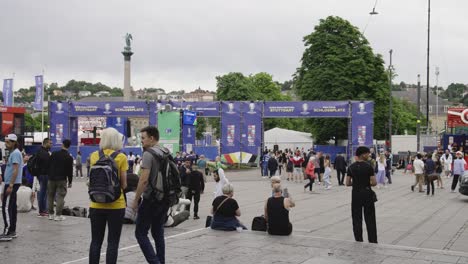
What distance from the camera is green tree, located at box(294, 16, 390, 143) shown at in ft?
177

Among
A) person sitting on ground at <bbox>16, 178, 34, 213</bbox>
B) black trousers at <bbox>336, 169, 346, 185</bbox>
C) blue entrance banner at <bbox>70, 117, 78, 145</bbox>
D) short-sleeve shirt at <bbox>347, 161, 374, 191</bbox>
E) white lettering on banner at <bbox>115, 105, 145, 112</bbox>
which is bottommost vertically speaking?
black trousers at <bbox>336, 169, 346, 185</bbox>

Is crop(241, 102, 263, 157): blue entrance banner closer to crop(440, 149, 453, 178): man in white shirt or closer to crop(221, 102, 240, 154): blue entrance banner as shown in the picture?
crop(221, 102, 240, 154): blue entrance banner

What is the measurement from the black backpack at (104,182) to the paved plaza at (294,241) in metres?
2.16

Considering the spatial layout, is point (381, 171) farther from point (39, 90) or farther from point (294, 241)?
point (39, 90)

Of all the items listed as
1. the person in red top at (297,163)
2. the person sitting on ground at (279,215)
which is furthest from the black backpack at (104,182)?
the person in red top at (297,163)

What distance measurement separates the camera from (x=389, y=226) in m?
13.9

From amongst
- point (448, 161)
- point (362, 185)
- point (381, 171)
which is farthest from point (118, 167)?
point (448, 161)

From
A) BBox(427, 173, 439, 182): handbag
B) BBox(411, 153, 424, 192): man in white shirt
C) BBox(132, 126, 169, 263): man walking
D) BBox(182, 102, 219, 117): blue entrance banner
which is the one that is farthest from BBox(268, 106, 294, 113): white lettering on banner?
BBox(132, 126, 169, 263): man walking

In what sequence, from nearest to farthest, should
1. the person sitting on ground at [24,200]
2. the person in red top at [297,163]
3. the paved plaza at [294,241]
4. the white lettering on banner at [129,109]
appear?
1. the paved plaza at [294,241]
2. the person sitting on ground at [24,200]
3. the person in red top at [297,163]
4. the white lettering on banner at [129,109]

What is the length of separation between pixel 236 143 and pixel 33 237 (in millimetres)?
30250

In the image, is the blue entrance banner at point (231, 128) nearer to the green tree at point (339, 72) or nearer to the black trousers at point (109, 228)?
the green tree at point (339, 72)

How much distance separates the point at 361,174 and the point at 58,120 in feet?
115

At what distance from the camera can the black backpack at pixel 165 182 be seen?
6578 mm

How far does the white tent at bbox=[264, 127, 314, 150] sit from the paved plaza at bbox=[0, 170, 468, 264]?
36.8 meters
